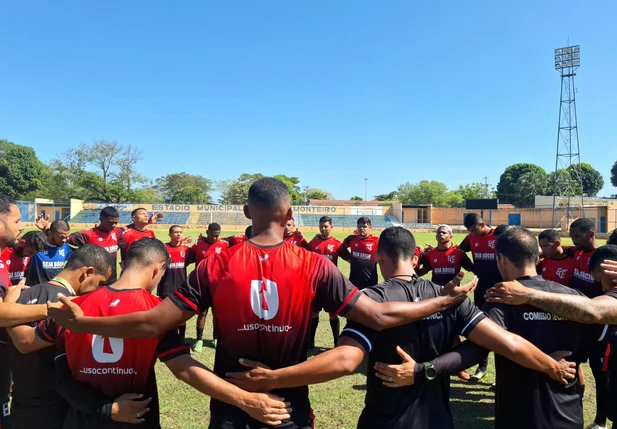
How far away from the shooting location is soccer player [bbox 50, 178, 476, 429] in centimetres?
228

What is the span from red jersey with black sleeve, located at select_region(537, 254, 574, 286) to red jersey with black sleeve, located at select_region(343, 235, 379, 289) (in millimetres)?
3374

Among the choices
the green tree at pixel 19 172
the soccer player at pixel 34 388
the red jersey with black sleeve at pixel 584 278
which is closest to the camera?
the soccer player at pixel 34 388

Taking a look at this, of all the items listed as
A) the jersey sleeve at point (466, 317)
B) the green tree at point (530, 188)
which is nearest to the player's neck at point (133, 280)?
the jersey sleeve at point (466, 317)

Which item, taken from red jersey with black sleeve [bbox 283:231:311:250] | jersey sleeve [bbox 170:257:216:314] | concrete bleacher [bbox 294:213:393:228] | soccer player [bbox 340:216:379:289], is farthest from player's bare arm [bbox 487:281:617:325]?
concrete bleacher [bbox 294:213:393:228]

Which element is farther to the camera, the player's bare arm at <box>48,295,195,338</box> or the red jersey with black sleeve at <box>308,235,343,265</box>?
the red jersey with black sleeve at <box>308,235,343,265</box>

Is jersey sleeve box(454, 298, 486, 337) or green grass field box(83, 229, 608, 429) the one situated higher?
jersey sleeve box(454, 298, 486, 337)

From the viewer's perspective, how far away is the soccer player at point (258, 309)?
2.28m

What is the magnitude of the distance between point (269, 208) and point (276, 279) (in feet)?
1.50

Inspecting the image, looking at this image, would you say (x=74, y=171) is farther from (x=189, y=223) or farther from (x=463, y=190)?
(x=463, y=190)

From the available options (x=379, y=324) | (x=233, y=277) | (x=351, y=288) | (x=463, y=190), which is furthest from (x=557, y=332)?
(x=463, y=190)

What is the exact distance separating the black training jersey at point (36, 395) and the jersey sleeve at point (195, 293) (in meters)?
1.67

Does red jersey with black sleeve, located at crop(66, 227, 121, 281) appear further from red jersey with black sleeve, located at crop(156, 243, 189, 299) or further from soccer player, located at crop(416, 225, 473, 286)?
soccer player, located at crop(416, 225, 473, 286)

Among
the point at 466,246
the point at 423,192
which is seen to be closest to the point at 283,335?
the point at 466,246

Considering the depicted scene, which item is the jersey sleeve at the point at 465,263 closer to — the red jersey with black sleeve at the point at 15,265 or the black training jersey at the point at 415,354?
the black training jersey at the point at 415,354
